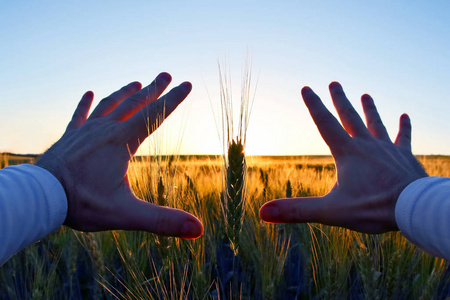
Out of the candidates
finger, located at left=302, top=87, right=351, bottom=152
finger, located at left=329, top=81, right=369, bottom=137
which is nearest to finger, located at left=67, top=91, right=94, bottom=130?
finger, located at left=302, top=87, right=351, bottom=152

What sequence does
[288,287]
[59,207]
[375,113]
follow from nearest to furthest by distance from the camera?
[59,207], [375,113], [288,287]

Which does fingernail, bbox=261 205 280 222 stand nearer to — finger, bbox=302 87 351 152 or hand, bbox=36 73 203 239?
hand, bbox=36 73 203 239

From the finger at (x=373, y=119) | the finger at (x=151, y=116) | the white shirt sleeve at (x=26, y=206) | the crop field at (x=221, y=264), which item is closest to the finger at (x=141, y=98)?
the finger at (x=151, y=116)

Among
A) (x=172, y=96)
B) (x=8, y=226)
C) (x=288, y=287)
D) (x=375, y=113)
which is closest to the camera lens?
(x=8, y=226)

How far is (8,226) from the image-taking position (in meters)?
1.00

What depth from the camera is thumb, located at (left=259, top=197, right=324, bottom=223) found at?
4.63 feet

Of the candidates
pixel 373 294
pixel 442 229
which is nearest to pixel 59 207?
pixel 442 229

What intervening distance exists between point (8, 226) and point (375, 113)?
1.95 m

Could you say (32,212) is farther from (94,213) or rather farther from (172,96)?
(172,96)

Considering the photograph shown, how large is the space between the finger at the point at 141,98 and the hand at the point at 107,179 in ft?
0.24

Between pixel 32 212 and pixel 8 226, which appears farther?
pixel 32 212

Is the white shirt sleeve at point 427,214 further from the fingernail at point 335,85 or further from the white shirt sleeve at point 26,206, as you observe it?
the white shirt sleeve at point 26,206

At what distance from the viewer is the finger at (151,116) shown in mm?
1602

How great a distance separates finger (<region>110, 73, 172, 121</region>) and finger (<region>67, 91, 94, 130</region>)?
35 cm
